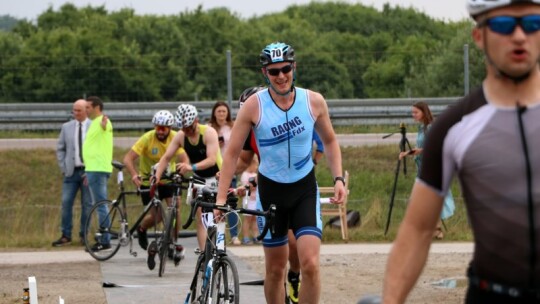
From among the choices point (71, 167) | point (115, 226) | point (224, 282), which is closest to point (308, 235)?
point (224, 282)

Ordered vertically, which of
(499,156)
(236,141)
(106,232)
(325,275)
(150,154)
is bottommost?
(325,275)

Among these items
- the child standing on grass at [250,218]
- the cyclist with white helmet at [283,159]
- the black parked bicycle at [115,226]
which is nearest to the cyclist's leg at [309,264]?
the cyclist with white helmet at [283,159]

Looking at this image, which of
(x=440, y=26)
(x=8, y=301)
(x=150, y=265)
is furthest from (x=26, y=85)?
(x=440, y=26)

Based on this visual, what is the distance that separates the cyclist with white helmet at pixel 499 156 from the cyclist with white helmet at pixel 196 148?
9.47 m

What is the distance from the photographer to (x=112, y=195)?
73.1 ft

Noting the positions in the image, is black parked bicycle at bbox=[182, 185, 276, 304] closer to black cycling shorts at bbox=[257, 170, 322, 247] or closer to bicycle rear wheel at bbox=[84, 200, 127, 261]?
black cycling shorts at bbox=[257, 170, 322, 247]

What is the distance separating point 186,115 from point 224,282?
4.57 m

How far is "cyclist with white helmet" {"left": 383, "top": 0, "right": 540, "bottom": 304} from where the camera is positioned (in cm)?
421

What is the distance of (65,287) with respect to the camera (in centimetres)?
1322

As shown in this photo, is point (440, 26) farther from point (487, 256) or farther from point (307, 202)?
point (487, 256)

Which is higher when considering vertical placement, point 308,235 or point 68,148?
point 308,235

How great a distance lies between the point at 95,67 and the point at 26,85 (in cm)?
272

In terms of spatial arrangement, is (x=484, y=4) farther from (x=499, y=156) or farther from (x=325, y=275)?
(x=325, y=275)

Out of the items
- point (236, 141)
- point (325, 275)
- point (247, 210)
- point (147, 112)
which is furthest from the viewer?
point (147, 112)
